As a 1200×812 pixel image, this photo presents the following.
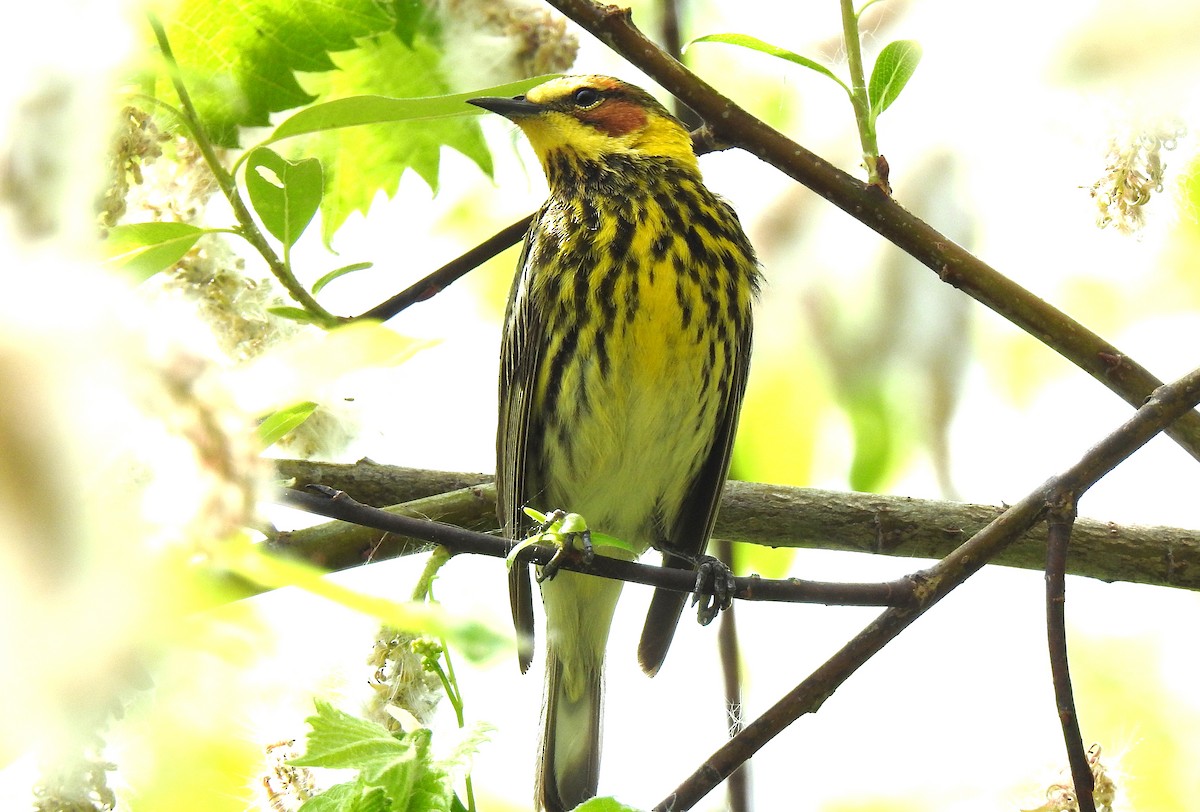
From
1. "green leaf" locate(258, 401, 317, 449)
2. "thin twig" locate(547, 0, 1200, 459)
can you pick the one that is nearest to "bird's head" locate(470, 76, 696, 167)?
"thin twig" locate(547, 0, 1200, 459)

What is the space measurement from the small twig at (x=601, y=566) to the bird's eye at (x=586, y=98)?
1880 mm

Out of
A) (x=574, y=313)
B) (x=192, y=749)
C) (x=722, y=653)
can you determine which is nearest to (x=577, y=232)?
(x=574, y=313)

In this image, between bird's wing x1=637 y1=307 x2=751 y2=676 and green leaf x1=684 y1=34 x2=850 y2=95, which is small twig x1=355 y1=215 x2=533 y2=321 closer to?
green leaf x1=684 y1=34 x2=850 y2=95

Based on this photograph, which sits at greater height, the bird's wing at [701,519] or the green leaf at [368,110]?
the green leaf at [368,110]

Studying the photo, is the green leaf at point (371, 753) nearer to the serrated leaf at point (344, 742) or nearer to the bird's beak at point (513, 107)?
the serrated leaf at point (344, 742)

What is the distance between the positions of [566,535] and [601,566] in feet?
0.58

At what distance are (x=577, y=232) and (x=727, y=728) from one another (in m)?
1.27

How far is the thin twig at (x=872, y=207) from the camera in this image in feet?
6.84

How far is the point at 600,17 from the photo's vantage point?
6.81 feet

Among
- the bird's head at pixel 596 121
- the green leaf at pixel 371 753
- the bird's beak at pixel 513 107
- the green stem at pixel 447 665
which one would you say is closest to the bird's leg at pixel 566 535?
the green stem at pixel 447 665

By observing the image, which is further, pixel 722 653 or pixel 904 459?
pixel 904 459

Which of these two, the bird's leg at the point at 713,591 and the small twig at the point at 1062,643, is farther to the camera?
the bird's leg at the point at 713,591

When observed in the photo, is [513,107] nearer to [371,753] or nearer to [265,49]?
[265,49]

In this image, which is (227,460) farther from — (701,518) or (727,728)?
(701,518)
